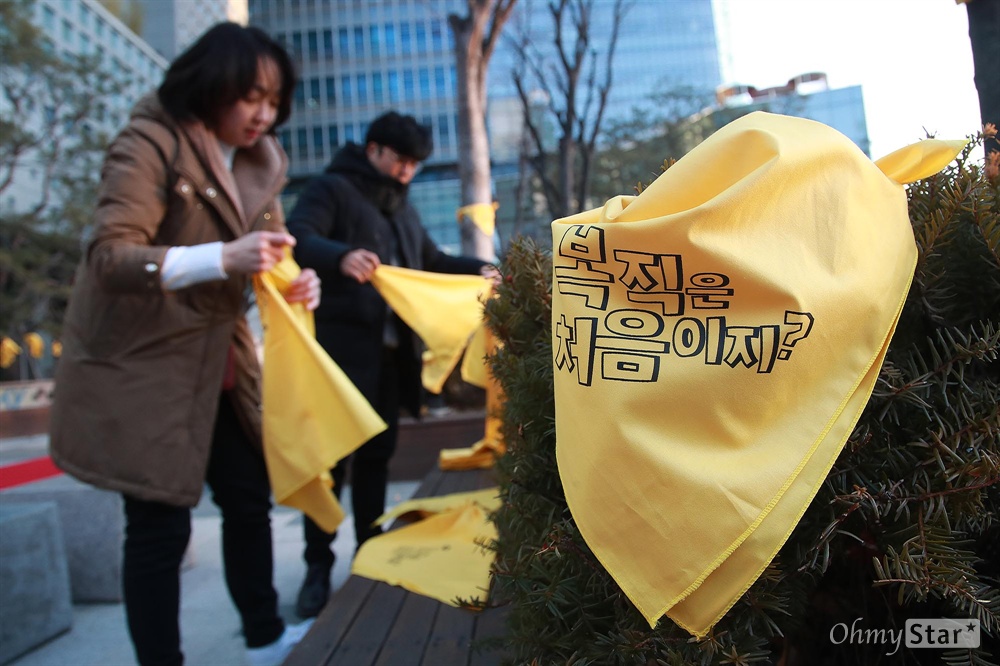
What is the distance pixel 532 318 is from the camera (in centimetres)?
123

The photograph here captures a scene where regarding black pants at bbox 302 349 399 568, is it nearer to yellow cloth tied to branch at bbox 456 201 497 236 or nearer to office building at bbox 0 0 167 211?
yellow cloth tied to branch at bbox 456 201 497 236

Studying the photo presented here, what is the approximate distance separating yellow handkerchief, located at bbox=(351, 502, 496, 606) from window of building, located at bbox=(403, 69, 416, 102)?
52.4 m

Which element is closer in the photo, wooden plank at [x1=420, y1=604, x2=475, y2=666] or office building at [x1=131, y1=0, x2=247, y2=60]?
wooden plank at [x1=420, y1=604, x2=475, y2=666]

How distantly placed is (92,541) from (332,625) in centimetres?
175

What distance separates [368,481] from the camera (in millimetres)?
2771

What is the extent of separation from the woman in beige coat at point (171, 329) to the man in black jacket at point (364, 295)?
1.77 ft

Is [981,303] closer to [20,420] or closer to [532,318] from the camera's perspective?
Result: [532,318]

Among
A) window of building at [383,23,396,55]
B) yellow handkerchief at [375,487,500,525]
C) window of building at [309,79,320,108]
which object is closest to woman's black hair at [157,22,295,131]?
yellow handkerchief at [375,487,500,525]

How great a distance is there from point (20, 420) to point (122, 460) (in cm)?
1282

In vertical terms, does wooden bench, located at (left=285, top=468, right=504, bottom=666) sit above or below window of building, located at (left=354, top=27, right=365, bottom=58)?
below

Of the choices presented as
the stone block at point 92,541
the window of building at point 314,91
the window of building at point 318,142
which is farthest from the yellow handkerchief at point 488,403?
the window of building at point 314,91

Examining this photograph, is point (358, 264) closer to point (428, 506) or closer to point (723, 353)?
point (428, 506)

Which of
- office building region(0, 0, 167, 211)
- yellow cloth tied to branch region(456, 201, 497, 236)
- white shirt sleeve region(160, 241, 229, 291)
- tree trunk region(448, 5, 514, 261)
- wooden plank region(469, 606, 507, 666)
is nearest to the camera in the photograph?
wooden plank region(469, 606, 507, 666)

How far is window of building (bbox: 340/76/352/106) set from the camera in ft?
168
